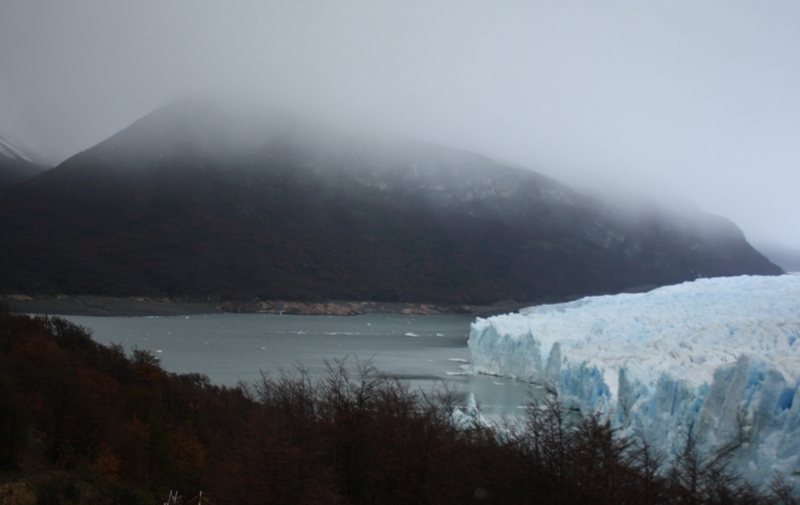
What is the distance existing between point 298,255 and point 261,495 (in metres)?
92.6

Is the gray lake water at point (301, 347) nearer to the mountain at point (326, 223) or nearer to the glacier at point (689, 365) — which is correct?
the glacier at point (689, 365)

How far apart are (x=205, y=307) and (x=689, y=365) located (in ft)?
224

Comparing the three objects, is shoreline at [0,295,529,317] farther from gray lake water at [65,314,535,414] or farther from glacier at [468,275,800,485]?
glacier at [468,275,800,485]

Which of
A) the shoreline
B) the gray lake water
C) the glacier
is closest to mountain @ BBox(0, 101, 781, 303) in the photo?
the shoreline

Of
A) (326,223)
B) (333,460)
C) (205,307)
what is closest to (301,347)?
(333,460)

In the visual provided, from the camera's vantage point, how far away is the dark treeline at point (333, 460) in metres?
6.25

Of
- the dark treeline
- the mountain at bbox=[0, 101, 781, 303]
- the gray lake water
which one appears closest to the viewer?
the dark treeline

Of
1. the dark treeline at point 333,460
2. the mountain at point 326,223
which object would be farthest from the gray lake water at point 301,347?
the mountain at point 326,223

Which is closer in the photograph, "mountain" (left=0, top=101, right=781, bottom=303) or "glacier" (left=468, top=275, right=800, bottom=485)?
"glacier" (left=468, top=275, right=800, bottom=485)

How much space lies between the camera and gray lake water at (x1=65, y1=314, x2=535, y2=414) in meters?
28.7

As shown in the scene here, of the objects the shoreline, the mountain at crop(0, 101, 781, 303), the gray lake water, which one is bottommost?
the gray lake water

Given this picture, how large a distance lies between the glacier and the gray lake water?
6.86 feet

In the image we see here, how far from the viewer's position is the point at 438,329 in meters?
68.2

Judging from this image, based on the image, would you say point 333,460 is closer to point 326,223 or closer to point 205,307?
point 205,307
